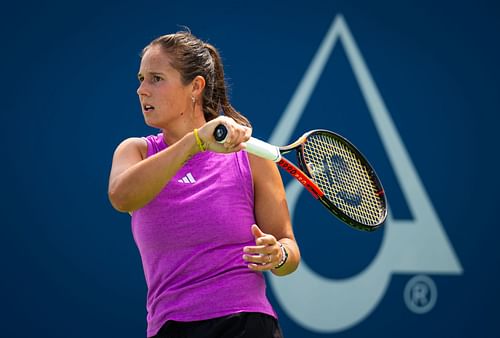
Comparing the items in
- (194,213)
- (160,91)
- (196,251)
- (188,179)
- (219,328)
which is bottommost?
(219,328)

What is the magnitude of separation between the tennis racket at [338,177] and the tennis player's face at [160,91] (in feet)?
1.32

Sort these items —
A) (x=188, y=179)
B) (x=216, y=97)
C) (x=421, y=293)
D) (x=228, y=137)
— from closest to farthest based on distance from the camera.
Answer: (x=228, y=137), (x=188, y=179), (x=216, y=97), (x=421, y=293)

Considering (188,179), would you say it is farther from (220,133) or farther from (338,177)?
(338,177)

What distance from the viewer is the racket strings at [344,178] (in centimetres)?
294

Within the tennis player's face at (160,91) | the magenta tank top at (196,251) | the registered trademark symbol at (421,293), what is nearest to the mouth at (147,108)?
the tennis player's face at (160,91)

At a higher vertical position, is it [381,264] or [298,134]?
[298,134]

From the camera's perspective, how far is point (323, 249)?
15.9ft

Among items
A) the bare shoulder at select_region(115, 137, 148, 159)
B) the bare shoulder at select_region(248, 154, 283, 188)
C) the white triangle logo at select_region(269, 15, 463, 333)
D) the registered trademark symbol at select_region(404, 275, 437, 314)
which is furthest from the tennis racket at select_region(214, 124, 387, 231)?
the registered trademark symbol at select_region(404, 275, 437, 314)

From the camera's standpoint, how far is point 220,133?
2.37 meters

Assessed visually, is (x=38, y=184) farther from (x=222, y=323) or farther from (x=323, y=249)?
(x=222, y=323)

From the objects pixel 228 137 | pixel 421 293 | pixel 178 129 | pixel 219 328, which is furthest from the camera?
pixel 421 293

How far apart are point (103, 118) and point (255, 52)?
973 millimetres

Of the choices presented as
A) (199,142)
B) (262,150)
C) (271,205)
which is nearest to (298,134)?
(271,205)

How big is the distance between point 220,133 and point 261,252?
0.37 m
